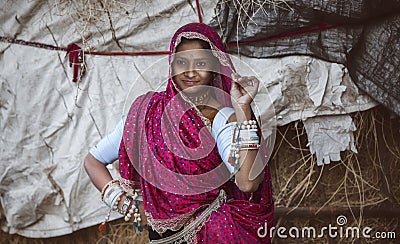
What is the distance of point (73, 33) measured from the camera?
295cm

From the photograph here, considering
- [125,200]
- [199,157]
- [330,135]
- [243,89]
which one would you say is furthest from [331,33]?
[125,200]

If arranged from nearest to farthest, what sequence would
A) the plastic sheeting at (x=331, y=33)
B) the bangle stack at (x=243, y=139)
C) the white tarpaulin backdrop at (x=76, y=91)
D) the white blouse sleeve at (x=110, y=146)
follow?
the bangle stack at (x=243, y=139), the white blouse sleeve at (x=110, y=146), the plastic sheeting at (x=331, y=33), the white tarpaulin backdrop at (x=76, y=91)

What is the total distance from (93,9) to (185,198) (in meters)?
1.16

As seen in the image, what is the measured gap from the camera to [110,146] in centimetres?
216

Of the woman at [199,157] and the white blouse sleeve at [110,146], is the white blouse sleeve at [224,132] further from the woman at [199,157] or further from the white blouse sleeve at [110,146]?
the white blouse sleeve at [110,146]

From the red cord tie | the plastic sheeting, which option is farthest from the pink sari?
the red cord tie

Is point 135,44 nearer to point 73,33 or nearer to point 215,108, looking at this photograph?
point 73,33

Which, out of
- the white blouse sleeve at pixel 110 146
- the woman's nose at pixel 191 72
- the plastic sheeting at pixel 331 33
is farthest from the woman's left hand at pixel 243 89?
the plastic sheeting at pixel 331 33

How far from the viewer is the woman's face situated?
196 centimetres

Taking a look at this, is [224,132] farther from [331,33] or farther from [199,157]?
[331,33]

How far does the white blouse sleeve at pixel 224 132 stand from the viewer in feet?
6.16

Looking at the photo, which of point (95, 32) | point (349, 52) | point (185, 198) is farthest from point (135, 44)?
point (185, 198)

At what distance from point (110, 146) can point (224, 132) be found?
449 mm

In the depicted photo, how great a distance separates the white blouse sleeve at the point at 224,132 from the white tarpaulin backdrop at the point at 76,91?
707 millimetres
